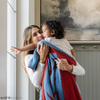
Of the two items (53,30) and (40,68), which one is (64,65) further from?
(53,30)

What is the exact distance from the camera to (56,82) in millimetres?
1362

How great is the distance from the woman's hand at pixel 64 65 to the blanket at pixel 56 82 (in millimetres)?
34

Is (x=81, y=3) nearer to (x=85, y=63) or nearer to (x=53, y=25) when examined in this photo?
(x=85, y=63)

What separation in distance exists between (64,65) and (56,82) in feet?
0.49

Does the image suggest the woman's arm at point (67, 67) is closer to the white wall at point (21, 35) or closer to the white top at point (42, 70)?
the white top at point (42, 70)

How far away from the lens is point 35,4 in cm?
265

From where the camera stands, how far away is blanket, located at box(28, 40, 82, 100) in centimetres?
134

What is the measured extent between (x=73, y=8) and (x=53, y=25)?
132 centimetres

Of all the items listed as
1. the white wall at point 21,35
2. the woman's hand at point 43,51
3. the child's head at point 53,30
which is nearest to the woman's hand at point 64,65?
the woman's hand at point 43,51

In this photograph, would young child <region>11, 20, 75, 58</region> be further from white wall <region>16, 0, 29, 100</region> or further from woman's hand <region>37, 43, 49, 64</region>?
white wall <region>16, 0, 29, 100</region>

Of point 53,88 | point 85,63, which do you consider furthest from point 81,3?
point 53,88
